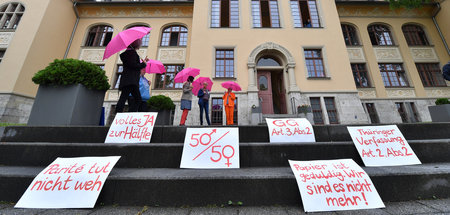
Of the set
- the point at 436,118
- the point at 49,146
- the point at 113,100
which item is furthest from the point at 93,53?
the point at 436,118

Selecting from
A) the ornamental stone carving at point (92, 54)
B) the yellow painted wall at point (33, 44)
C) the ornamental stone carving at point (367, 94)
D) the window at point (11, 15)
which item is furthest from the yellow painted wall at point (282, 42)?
the window at point (11, 15)

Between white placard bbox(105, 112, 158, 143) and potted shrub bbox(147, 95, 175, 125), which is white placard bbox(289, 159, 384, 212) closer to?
white placard bbox(105, 112, 158, 143)

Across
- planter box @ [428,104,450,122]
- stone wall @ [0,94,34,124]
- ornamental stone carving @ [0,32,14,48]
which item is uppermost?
ornamental stone carving @ [0,32,14,48]

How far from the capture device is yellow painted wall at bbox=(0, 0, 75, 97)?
29.1 ft

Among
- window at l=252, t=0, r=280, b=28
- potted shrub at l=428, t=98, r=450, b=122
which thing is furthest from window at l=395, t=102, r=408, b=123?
window at l=252, t=0, r=280, b=28

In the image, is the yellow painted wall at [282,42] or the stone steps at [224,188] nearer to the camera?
the stone steps at [224,188]

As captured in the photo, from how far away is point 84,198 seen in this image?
1.57 metres

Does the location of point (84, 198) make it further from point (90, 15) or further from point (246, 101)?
point (90, 15)

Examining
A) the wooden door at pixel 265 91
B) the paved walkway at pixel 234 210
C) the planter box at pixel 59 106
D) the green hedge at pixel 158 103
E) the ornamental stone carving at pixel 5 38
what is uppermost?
the ornamental stone carving at pixel 5 38

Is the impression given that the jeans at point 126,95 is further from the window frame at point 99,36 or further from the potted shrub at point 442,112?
the window frame at point 99,36

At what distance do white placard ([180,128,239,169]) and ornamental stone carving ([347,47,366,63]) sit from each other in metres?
14.2

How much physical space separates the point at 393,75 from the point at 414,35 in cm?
481

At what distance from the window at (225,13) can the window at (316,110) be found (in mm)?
7287

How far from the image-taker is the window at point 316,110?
9.38 m
